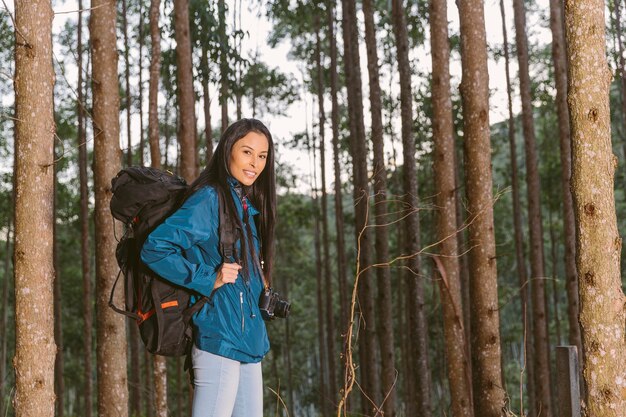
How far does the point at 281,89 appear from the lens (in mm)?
24375

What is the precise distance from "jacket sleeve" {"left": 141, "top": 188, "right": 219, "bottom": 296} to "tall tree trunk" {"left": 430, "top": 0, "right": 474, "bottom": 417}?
3.77 meters

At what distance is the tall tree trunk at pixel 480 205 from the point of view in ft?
19.9

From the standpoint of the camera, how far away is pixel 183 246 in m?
3.25

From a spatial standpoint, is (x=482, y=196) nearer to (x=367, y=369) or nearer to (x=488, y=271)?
(x=488, y=271)

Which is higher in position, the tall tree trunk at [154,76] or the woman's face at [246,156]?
the tall tree trunk at [154,76]

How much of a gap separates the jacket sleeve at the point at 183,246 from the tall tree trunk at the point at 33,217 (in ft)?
4.21

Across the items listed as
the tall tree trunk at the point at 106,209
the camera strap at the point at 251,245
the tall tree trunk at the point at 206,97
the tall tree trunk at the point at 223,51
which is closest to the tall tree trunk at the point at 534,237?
the tall tree trunk at the point at 223,51

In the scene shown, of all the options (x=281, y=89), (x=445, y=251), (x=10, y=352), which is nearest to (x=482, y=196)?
(x=445, y=251)

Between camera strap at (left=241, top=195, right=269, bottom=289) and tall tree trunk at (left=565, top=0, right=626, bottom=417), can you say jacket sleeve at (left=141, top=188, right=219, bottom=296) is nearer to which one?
camera strap at (left=241, top=195, right=269, bottom=289)

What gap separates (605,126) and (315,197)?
73.7 feet

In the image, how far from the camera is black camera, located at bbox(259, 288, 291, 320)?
3513 mm

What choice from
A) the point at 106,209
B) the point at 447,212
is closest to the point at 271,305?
the point at 106,209

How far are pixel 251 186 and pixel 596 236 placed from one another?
1817 mm

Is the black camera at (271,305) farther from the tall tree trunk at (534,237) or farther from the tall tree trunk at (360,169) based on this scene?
the tall tree trunk at (534,237)
